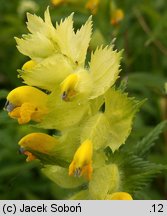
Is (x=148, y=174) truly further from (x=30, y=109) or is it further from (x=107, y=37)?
(x=107, y=37)

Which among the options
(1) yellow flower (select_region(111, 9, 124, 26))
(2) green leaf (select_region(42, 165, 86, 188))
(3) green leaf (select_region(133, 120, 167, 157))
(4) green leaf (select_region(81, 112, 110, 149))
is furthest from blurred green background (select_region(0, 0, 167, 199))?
(4) green leaf (select_region(81, 112, 110, 149))

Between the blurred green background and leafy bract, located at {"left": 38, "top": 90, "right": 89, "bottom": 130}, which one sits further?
the blurred green background

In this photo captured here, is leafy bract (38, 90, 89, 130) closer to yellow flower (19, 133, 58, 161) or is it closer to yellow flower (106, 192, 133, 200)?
yellow flower (19, 133, 58, 161)

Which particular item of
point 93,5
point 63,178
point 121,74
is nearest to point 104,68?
point 63,178

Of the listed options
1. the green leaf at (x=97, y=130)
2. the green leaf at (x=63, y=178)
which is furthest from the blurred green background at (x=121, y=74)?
the green leaf at (x=97, y=130)

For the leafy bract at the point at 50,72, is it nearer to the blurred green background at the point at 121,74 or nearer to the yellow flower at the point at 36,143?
the yellow flower at the point at 36,143

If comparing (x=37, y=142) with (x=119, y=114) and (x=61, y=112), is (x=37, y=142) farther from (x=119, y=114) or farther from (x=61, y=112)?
(x=119, y=114)
